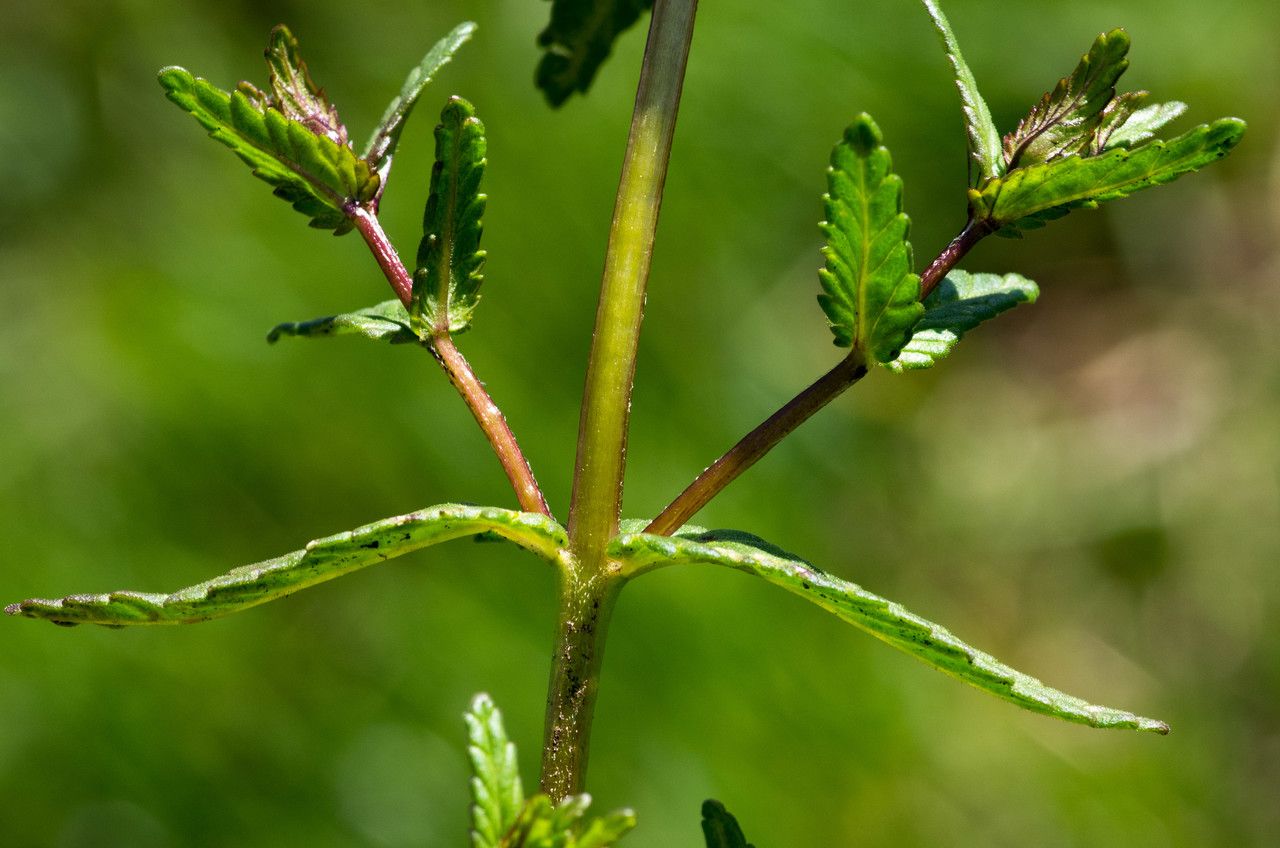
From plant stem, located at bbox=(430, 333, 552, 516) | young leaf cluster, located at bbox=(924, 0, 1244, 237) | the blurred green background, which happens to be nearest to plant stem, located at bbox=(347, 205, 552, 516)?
plant stem, located at bbox=(430, 333, 552, 516)

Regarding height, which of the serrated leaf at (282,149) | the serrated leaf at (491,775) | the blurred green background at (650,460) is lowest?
the serrated leaf at (491,775)

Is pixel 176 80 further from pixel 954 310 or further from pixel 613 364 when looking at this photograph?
pixel 954 310

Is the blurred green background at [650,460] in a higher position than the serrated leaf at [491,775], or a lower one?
higher

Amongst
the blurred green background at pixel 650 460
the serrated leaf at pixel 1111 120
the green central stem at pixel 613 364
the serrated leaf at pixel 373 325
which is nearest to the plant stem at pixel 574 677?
the green central stem at pixel 613 364

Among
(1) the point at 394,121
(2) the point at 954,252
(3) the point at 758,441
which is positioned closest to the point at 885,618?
(3) the point at 758,441

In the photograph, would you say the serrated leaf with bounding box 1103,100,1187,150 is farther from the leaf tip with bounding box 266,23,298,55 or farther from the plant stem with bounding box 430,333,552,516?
the leaf tip with bounding box 266,23,298,55

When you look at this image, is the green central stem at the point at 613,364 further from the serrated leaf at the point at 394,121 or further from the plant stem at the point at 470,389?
the serrated leaf at the point at 394,121
